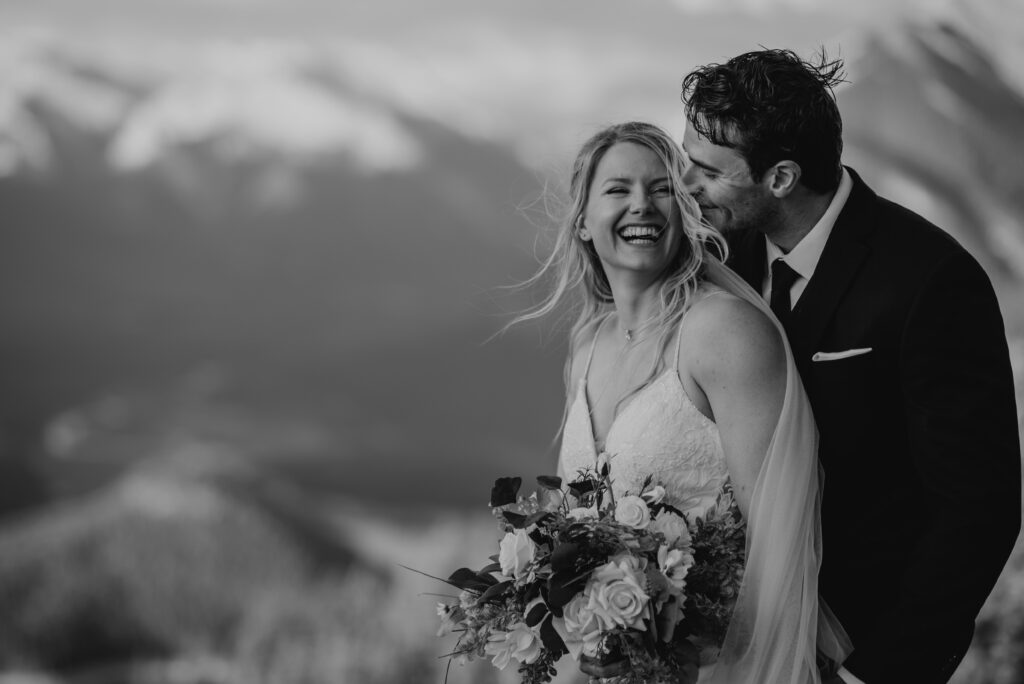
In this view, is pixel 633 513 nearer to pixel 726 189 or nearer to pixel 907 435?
pixel 907 435

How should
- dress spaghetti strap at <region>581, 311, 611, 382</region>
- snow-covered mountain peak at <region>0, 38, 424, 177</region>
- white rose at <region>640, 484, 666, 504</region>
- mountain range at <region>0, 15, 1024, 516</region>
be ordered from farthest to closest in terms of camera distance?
snow-covered mountain peak at <region>0, 38, 424, 177</region>
mountain range at <region>0, 15, 1024, 516</region>
dress spaghetti strap at <region>581, 311, 611, 382</region>
white rose at <region>640, 484, 666, 504</region>

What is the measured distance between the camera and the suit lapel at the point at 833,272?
6.22 ft

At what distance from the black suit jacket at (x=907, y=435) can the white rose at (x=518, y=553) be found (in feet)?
2.12

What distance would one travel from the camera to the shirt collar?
→ 1974mm

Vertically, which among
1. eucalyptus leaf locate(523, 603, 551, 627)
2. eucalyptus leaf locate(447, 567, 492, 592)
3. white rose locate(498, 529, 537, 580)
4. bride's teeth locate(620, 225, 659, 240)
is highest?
bride's teeth locate(620, 225, 659, 240)

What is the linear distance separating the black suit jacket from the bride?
86 mm

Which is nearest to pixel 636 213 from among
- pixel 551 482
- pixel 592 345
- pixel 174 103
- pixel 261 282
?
pixel 592 345

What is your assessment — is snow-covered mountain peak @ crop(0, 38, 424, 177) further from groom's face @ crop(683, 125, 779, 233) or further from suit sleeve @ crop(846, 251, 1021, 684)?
suit sleeve @ crop(846, 251, 1021, 684)

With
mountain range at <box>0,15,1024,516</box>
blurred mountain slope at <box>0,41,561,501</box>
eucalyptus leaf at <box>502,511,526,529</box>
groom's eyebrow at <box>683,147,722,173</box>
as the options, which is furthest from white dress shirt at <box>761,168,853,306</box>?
blurred mountain slope at <box>0,41,561,501</box>

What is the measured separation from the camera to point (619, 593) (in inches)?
63.4

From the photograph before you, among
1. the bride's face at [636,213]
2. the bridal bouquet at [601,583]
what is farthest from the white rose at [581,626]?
the bride's face at [636,213]

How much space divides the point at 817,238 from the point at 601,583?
0.85 m

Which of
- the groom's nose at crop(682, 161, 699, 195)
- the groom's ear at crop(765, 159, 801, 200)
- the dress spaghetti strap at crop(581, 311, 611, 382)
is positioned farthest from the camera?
the dress spaghetti strap at crop(581, 311, 611, 382)

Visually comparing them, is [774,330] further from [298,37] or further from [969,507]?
[298,37]
